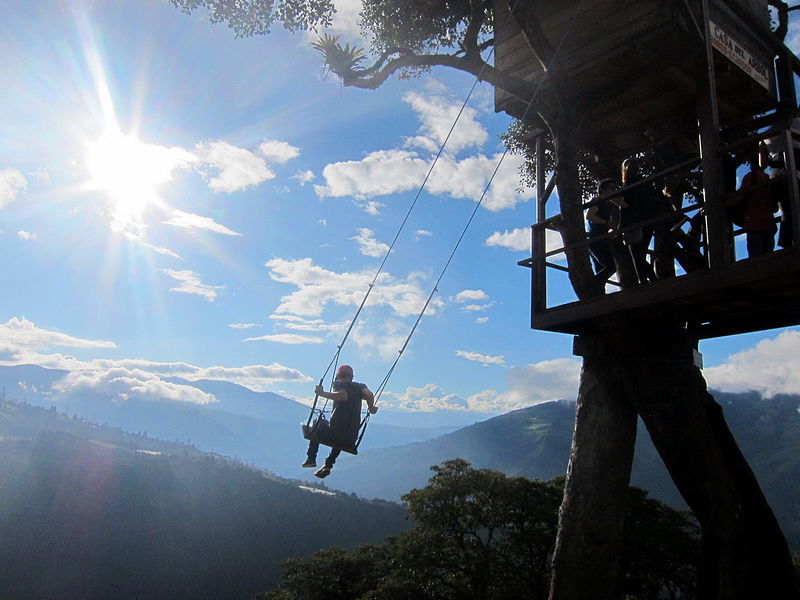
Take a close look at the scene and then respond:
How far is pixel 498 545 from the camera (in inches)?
1131

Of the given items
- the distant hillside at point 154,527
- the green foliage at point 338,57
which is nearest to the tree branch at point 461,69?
the green foliage at point 338,57

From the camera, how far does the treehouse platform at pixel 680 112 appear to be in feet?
21.7

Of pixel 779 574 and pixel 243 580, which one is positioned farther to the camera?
pixel 243 580

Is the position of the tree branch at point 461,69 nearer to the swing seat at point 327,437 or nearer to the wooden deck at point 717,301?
the wooden deck at point 717,301

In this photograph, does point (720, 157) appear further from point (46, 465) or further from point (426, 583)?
point (46, 465)

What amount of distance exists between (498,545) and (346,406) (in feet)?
70.6

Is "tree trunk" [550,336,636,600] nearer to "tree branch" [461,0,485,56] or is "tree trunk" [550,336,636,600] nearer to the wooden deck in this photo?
the wooden deck

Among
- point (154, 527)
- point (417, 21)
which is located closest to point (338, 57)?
point (417, 21)

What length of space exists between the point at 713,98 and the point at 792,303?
274 centimetres

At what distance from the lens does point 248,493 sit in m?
183

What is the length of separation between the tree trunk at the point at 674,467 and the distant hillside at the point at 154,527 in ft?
488

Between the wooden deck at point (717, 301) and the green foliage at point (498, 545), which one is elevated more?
the wooden deck at point (717, 301)

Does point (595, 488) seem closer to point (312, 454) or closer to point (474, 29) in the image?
point (312, 454)

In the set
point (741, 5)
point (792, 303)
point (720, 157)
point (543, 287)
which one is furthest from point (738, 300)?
point (741, 5)
